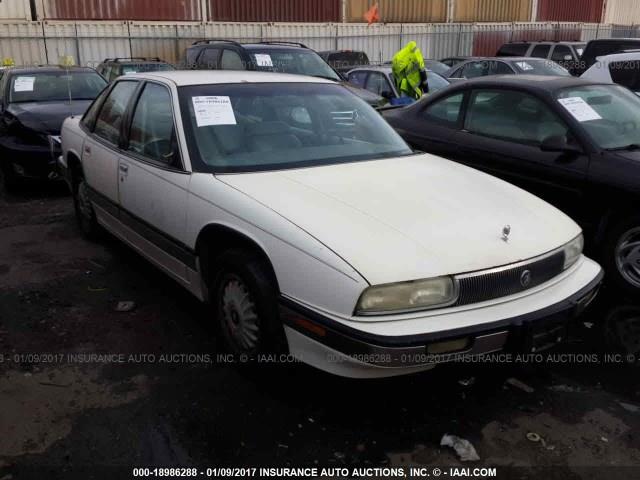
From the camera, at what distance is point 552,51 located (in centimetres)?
1550

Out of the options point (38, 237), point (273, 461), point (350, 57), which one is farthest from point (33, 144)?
point (350, 57)

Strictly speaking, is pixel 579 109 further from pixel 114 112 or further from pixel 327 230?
pixel 114 112

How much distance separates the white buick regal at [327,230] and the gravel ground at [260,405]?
1.14ft

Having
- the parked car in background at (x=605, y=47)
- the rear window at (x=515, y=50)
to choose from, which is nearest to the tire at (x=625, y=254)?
the parked car in background at (x=605, y=47)

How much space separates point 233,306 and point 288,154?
1.00 m

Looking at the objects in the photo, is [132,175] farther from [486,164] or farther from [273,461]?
[486,164]

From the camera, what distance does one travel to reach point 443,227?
114 inches

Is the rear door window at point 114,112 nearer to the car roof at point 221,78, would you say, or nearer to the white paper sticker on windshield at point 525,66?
the car roof at point 221,78

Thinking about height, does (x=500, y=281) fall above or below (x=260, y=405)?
above

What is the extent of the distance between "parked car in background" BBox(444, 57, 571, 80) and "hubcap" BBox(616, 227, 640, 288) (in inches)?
269

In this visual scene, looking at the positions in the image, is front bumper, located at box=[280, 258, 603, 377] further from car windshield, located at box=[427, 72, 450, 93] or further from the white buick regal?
car windshield, located at box=[427, 72, 450, 93]

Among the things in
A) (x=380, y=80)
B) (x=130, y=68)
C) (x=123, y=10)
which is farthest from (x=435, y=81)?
(x=123, y=10)

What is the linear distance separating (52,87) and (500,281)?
725 cm

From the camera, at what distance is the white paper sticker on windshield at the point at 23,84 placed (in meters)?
7.82
